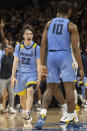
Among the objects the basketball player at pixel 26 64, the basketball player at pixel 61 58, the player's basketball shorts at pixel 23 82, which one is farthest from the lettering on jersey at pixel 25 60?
the basketball player at pixel 61 58

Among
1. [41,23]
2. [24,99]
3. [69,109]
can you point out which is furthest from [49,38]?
[41,23]

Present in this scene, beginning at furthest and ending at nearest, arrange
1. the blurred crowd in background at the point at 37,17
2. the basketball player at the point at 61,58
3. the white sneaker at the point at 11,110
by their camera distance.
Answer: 1. the blurred crowd in background at the point at 37,17
2. the white sneaker at the point at 11,110
3. the basketball player at the point at 61,58

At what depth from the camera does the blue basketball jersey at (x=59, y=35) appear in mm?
7312

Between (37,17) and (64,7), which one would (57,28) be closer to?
(64,7)

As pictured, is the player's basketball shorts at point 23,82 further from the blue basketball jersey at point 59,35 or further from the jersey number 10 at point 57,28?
the jersey number 10 at point 57,28

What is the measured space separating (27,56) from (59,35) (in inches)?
68.9

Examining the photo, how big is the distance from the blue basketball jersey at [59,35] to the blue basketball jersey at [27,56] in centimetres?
159

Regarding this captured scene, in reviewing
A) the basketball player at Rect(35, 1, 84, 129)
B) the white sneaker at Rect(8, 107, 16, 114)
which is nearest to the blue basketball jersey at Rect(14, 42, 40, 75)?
the basketball player at Rect(35, 1, 84, 129)

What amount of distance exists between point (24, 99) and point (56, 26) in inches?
91.1

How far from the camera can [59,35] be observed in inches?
289

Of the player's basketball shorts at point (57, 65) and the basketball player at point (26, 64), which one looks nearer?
the player's basketball shorts at point (57, 65)

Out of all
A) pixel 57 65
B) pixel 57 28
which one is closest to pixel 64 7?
pixel 57 28

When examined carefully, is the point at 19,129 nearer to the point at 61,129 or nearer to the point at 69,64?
the point at 61,129

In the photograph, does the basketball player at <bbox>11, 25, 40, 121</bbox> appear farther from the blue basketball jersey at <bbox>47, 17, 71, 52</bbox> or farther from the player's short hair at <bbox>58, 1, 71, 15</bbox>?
the player's short hair at <bbox>58, 1, 71, 15</bbox>
